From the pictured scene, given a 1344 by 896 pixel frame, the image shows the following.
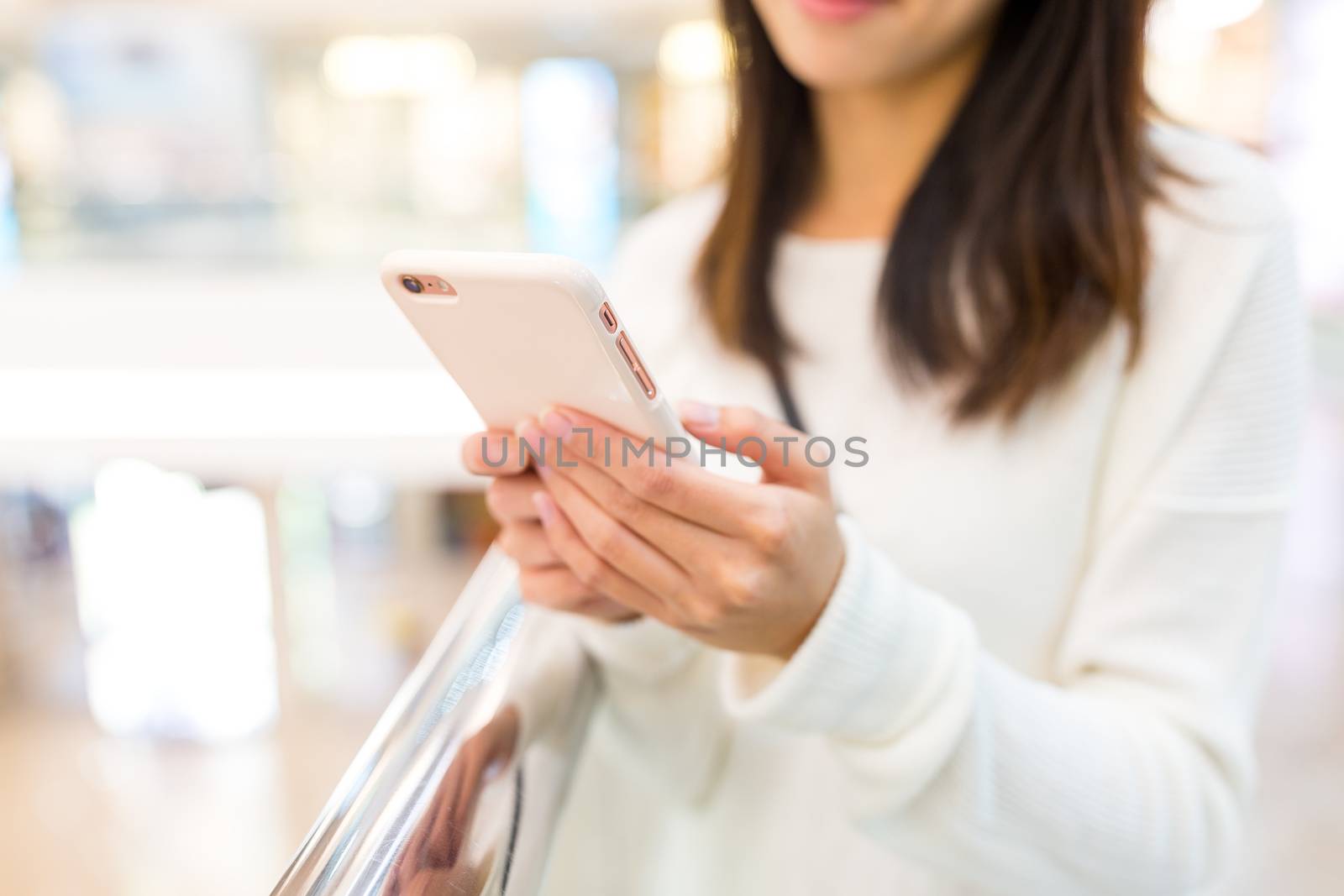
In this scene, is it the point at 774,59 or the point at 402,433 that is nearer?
the point at 774,59

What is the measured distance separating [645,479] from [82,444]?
2.81 meters

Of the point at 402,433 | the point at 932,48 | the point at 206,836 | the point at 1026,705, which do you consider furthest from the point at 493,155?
the point at 1026,705

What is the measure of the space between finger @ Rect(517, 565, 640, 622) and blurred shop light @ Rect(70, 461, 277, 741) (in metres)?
2.52

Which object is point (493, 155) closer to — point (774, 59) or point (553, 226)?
point (553, 226)

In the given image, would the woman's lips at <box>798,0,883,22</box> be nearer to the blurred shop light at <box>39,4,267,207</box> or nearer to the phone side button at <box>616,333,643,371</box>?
the phone side button at <box>616,333,643,371</box>

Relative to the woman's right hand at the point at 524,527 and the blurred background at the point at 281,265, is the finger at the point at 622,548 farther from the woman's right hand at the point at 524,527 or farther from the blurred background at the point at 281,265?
the blurred background at the point at 281,265

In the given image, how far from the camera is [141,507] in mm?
2936

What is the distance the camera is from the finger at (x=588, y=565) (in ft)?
1.46

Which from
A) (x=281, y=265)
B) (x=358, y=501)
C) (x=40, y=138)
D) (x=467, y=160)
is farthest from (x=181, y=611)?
(x=467, y=160)

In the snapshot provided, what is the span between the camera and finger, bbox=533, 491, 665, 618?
0.45 meters

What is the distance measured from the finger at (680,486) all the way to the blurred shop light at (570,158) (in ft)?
8.54

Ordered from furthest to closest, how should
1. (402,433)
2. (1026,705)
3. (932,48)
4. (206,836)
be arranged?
1. (402,433)
2. (206,836)
3. (932,48)
4. (1026,705)

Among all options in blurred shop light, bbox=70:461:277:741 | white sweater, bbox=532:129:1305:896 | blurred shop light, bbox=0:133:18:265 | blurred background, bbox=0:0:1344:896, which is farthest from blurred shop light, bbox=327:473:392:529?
white sweater, bbox=532:129:1305:896

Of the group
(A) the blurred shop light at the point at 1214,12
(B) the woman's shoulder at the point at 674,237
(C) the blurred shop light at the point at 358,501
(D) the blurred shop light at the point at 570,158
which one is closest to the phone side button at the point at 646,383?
(B) the woman's shoulder at the point at 674,237
